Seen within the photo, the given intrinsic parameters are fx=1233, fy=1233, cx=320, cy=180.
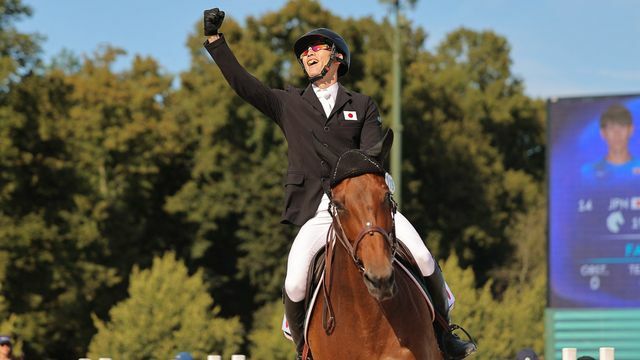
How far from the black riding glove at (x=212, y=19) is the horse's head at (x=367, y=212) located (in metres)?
1.55

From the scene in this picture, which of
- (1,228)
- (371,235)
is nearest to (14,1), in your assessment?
(1,228)

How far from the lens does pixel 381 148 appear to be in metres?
7.06

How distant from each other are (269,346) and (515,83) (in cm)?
3667

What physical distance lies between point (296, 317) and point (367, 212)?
1665 millimetres

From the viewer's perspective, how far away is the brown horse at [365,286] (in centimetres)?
668

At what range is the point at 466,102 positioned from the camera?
2377 inches

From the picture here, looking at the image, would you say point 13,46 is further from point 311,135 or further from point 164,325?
point 311,135

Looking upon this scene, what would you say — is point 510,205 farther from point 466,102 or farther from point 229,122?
point 229,122

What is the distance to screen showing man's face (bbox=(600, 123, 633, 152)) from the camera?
73.5 feet

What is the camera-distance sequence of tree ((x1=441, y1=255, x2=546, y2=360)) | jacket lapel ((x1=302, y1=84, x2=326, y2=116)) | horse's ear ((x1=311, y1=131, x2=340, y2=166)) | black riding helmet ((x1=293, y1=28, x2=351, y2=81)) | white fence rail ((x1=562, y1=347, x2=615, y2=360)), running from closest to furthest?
horse's ear ((x1=311, y1=131, x2=340, y2=166)) < jacket lapel ((x1=302, y1=84, x2=326, y2=116)) < black riding helmet ((x1=293, y1=28, x2=351, y2=81)) < white fence rail ((x1=562, y1=347, x2=615, y2=360)) < tree ((x1=441, y1=255, x2=546, y2=360))

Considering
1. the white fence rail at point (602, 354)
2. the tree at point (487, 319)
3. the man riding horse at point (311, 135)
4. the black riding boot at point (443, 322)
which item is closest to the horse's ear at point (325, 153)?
the man riding horse at point (311, 135)

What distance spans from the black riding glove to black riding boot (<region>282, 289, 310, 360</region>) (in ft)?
6.01

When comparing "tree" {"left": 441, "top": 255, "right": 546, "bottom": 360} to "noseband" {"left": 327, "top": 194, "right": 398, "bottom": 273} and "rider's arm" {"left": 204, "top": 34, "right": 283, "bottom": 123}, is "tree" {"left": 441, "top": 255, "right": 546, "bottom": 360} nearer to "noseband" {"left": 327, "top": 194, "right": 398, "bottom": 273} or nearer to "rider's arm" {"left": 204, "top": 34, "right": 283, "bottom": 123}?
"rider's arm" {"left": 204, "top": 34, "right": 283, "bottom": 123}

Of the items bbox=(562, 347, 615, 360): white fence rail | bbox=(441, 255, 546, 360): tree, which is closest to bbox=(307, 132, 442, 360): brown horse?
bbox=(562, 347, 615, 360): white fence rail
